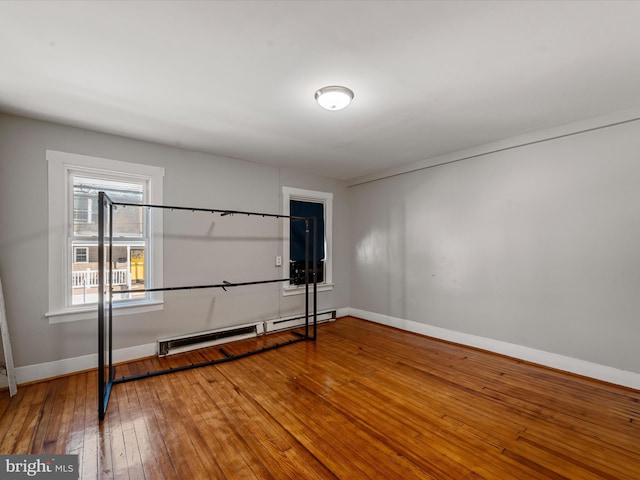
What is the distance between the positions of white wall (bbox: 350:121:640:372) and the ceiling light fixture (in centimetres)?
234

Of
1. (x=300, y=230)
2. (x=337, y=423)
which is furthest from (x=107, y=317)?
(x=300, y=230)

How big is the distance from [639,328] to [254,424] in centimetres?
362

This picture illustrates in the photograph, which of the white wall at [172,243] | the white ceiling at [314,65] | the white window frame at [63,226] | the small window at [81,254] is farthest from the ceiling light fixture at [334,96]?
the small window at [81,254]

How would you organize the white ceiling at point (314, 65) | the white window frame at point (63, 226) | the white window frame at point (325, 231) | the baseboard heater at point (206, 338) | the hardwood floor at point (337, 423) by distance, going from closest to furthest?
the white ceiling at point (314, 65)
the hardwood floor at point (337, 423)
the white window frame at point (63, 226)
the baseboard heater at point (206, 338)
the white window frame at point (325, 231)

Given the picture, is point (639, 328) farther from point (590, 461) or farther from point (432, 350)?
point (432, 350)

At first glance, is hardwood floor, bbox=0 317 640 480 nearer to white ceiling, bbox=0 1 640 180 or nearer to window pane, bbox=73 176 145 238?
window pane, bbox=73 176 145 238

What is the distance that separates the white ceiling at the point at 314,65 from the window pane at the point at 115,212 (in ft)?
2.02

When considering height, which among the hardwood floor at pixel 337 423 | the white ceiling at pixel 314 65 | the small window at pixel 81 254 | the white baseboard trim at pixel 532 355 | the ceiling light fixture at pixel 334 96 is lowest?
the hardwood floor at pixel 337 423

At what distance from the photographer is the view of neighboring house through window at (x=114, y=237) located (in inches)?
123

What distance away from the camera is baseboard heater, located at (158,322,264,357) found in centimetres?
352

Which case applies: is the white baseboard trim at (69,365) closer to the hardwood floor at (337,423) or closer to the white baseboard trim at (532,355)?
the hardwood floor at (337,423)

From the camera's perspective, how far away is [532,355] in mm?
3338

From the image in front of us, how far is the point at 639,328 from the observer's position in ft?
8.90

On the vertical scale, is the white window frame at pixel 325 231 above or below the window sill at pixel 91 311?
above
